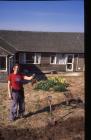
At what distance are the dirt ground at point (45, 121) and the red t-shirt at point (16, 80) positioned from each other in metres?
1.10

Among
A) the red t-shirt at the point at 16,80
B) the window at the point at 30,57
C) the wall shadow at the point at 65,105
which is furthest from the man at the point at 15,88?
the window at the point at 30,57

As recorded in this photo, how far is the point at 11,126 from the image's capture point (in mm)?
7367

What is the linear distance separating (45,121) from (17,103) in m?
1.03

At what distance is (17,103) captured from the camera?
777cm

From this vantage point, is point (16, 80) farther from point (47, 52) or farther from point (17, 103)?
point (47, 52)

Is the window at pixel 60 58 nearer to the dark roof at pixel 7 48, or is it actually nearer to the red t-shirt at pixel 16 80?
the dark roof at pixel 7 48

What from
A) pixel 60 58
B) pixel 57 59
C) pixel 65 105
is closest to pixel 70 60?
pixel 60 58

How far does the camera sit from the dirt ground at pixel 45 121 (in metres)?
6.58

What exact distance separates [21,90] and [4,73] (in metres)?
8.48

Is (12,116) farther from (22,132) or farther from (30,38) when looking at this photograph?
(30,38)

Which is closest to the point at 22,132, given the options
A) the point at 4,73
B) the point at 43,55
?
the point at 4,73

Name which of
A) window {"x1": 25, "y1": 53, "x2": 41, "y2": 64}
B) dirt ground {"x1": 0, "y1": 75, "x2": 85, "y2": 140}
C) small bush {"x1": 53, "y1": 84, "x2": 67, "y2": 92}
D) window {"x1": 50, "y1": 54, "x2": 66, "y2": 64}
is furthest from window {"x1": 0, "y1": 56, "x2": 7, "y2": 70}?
dirt ground {"x1": 0, "y1": 75, "x2": 85, "y2": 140}

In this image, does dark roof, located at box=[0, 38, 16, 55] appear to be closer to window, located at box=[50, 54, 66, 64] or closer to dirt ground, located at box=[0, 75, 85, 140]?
window, located at box=[50, 54, 66, 64]

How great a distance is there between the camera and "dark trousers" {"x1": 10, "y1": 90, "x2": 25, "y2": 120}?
764 centimetres
